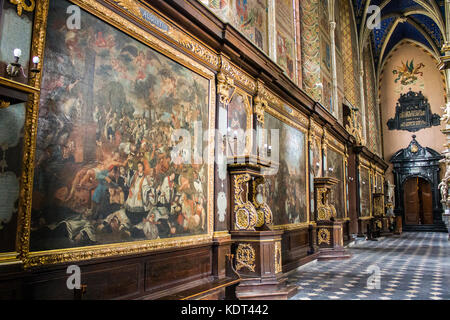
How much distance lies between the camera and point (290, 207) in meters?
10.6

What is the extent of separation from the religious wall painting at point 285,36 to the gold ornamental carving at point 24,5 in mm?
7832

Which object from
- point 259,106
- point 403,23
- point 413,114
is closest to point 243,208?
point 259,106

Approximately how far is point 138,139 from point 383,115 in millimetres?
29436

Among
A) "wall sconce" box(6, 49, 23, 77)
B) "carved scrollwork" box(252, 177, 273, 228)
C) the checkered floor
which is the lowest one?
the checkered floor

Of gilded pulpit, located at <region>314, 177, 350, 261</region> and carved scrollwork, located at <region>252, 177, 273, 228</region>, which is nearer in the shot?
carved scrollwork, located at <region>252, 177, 273, 228</region>

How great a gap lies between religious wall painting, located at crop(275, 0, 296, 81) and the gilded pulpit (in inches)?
158

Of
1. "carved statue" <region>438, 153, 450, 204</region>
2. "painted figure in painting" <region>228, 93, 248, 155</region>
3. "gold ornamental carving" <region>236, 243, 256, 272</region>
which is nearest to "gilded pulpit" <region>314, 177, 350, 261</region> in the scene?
"painted figure in painting" <region>228, 93, 248, 155</region>

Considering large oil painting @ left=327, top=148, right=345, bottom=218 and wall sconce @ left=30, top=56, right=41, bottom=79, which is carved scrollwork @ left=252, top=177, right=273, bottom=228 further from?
large oil painting @ left=327, top=148, right=345, bottom=218

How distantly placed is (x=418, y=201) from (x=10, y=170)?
31.9 m

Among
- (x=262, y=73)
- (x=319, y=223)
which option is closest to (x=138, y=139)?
(x=262, y=73)

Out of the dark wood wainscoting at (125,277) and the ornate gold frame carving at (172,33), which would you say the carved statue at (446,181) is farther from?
the dark wood wainscoting at (125,277)

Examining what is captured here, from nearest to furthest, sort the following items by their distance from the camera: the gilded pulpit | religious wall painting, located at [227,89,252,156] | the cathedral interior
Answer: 1. the cathedral interior
2. religious wall painting, located at [227,89,252,156]
3. the gilded pulpit

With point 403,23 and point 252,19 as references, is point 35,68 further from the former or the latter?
point 403,23

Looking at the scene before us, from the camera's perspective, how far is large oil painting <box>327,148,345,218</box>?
49.9 feet
